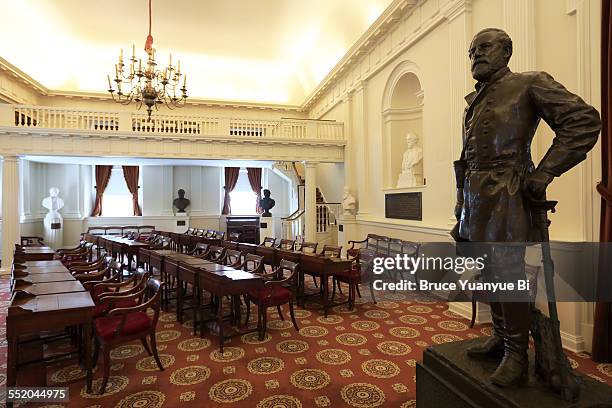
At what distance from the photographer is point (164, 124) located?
383 inches

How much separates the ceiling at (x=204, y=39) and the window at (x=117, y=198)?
3699 mm

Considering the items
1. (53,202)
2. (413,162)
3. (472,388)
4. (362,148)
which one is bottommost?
(472,388)

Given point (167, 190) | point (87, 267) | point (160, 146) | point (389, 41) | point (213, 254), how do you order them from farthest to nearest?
point (167, 190) → point (160, 146) → point (389, 41) → point (213, 254) → point (87, 267)

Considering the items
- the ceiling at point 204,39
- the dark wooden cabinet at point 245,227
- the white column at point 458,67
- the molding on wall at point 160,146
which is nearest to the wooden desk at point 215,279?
the white column at point 458,67

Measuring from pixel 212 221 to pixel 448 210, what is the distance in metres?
11.5

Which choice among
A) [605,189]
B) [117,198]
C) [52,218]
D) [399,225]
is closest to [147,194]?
[117,198]

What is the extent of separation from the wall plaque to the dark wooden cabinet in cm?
789

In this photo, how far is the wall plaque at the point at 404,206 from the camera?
7.32 m

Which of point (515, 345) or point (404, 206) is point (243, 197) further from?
point (515, 345)

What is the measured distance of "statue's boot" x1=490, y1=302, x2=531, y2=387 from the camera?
1734mm

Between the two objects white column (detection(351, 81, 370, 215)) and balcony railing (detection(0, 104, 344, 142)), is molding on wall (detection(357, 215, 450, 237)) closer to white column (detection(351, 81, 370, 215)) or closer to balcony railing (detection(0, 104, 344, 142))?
white column (detection(351, 81, 370, 215))

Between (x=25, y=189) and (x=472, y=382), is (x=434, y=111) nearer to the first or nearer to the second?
(x=472, y=382)

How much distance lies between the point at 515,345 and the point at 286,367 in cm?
231

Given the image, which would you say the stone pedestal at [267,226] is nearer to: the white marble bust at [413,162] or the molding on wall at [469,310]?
the white marble bust at [413,162]
